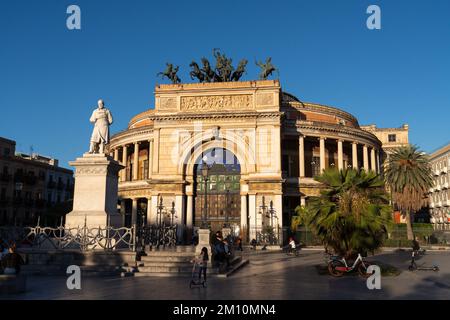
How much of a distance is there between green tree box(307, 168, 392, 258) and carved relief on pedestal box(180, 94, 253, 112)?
28.6 meters

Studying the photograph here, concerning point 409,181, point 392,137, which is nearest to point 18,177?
point 409,181

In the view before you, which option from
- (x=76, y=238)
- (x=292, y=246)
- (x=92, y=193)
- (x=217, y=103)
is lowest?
(x=292, y=246)

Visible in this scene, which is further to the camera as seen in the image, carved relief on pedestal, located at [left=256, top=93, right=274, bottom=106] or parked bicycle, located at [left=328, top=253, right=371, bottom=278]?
carved relief on pedestal, located at [left=256, top=93, right=274, bottom=106]

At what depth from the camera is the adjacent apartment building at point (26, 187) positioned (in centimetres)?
5841

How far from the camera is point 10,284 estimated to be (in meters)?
11.7

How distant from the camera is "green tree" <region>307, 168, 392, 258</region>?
673 inches

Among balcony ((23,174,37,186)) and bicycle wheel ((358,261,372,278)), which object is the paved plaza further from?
balcony ((23,174,37,186))

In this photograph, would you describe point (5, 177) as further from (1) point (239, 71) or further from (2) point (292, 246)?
(2) point (292, 246)

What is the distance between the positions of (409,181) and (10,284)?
1593 inches

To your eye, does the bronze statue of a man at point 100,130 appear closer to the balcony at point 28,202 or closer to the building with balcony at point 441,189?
the balcony at point 28,202

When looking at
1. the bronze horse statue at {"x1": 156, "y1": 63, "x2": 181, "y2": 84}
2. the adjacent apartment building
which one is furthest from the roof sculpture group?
the adjacent apartment building

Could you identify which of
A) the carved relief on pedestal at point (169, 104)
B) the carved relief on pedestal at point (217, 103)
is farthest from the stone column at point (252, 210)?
the carved relief on pedestal at point (169, 104)

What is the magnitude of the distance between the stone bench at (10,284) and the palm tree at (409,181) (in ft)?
129
